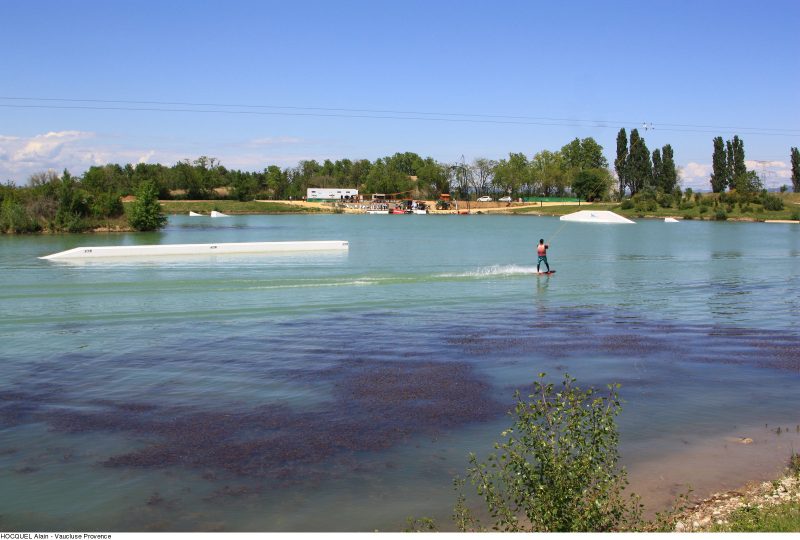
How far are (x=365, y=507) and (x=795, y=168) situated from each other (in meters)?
187

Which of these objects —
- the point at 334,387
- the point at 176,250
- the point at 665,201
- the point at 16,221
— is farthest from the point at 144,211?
the point at 665,201

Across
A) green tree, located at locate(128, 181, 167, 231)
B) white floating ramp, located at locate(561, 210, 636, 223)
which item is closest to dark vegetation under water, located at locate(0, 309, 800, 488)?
green tree, located at locate(128, 181, 167, 231)

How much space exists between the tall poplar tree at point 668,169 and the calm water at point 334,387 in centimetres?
14156

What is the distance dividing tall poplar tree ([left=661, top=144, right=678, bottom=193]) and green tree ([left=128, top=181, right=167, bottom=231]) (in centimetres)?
12658

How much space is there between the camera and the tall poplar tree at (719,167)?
16375cm

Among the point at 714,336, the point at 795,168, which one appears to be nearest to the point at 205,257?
the point at 714,336

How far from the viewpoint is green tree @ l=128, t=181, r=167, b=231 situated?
3809 inches

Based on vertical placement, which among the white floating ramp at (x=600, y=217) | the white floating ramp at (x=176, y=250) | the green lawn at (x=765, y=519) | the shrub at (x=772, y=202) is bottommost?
the green lawn at (x=765, y=519)

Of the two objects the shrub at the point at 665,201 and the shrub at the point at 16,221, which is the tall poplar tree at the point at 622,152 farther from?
the shrub at the point at 16,221

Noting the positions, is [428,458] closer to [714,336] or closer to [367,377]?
[367,377]

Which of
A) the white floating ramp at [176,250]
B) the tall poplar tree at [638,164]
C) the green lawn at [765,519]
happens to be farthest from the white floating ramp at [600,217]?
the green lawn at [765,519]

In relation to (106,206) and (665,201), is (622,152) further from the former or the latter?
(106,206)

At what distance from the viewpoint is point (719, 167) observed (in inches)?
6447

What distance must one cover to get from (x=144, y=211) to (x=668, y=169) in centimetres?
13031
